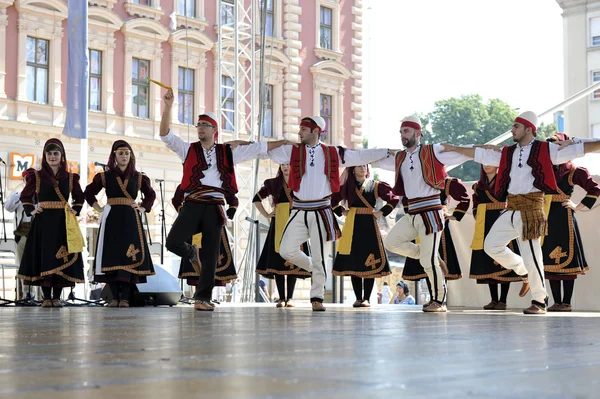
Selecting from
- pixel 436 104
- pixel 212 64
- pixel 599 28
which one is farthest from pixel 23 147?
pixel 436 104

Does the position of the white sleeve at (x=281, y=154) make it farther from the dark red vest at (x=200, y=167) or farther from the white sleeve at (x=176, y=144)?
the white sleeve at (x=176, y=144)

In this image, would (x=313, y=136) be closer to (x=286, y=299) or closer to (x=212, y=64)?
(x=286, y=299)

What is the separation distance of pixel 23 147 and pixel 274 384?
22.8 m

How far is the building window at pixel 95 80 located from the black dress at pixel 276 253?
15.7m

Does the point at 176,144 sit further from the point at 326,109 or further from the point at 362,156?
the point at 326,109

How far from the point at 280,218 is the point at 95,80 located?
16.4 m

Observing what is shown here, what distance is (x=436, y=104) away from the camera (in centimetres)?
7094

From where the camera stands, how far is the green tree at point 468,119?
230 feet

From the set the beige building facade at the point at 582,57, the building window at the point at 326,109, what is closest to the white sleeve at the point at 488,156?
the building window at the point at 326,109

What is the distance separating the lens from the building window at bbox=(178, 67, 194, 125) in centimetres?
2858

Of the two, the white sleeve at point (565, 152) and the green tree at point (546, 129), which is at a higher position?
the green tree at point (546, 129)

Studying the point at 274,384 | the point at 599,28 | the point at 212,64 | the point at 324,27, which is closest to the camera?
the point at 274,384

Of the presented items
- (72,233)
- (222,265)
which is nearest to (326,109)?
(222,265)

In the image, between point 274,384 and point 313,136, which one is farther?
point 313,136
